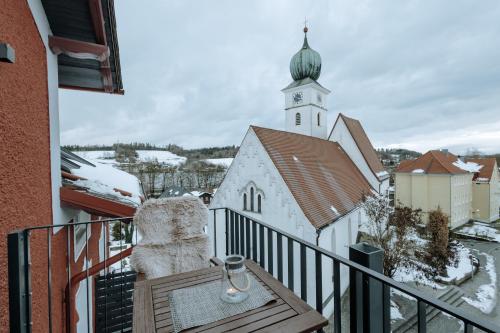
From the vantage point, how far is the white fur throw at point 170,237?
2316 mm

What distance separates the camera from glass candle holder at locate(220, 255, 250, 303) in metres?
1.38

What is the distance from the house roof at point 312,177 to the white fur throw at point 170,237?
6.93 m

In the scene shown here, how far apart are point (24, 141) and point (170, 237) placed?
135cm

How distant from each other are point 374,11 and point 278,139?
585 cm

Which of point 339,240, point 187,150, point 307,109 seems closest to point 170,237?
point 339,240

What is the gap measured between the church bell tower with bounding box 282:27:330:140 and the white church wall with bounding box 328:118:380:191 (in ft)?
5.45

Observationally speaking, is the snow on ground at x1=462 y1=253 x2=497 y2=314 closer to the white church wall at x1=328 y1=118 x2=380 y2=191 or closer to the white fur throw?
the white church wall at x1=328 y1=118 x2=380 y2=191

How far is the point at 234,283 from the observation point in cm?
138

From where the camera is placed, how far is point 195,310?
1302 millimetres

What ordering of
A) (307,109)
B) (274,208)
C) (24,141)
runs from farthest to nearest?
(307,109), (274,208), (24,141)

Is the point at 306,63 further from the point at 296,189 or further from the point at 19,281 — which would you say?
the point at 19,281

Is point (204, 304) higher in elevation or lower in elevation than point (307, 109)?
lower

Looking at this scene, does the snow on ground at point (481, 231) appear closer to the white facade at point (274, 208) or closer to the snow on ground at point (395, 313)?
the snow on ground at point (395, 313)

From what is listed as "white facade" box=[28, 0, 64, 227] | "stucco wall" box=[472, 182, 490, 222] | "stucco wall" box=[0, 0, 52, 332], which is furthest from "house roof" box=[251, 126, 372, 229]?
"stucco wall" box=[472, 182, 490, 222]
